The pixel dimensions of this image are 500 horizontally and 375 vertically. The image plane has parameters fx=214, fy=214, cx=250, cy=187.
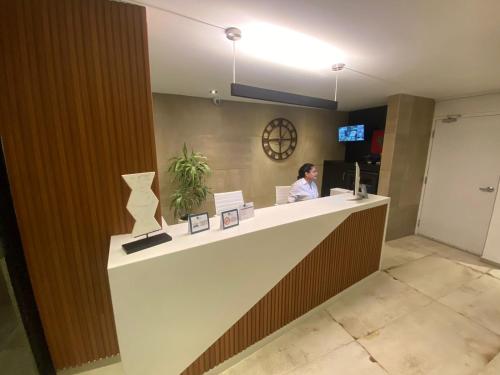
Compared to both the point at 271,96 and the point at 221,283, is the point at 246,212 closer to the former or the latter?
the point at 221,283

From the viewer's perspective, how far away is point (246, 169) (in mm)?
4422

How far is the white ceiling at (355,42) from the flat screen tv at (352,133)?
1.43 meters

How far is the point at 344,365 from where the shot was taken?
1720mm

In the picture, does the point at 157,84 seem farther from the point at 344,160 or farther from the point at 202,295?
the point at 344,160

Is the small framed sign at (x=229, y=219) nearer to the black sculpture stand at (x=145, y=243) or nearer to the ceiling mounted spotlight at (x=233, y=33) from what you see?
the black sculpture stand at (x=145, y=243)

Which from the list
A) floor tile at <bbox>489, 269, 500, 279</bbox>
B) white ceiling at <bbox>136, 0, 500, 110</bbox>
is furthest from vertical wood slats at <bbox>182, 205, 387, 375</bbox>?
floor tile at <bbox>489, 269, 500, 279</bbox>

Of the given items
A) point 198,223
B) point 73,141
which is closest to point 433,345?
point 198,223

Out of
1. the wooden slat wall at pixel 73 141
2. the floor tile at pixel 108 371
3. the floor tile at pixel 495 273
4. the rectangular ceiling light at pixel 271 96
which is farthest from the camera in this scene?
the floor tile at pixel 495 273

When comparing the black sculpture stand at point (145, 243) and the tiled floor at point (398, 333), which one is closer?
the black sculpture stand at point (145, 243)

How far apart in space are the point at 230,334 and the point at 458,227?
14.1ft

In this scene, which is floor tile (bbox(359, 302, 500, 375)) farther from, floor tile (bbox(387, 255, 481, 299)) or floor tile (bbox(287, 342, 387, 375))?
floor tile (bbox(387, 255, 481, 299))

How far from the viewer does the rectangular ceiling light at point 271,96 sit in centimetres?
177

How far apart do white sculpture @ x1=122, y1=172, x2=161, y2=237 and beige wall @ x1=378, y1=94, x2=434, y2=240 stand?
3.75m

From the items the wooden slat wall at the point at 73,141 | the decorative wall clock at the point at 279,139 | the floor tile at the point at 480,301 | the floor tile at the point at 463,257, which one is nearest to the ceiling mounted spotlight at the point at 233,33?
the wooden slat wall at the point at 73,141
